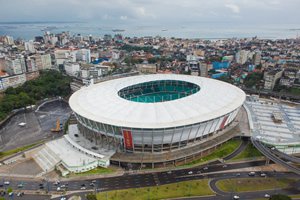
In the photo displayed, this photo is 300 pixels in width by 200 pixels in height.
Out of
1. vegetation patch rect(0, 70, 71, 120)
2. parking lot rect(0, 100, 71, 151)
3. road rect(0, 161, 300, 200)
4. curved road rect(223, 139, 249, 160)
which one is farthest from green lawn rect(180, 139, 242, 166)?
vegetation patch rect(0, 70, 71, 120)

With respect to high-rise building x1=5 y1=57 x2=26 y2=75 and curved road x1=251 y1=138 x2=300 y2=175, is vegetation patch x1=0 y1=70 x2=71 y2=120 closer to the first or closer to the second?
high-rise building x1=5 y1=57 x2=26 y2=75

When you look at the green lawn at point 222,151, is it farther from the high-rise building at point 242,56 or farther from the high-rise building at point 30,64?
the high-rise building at point 30,64

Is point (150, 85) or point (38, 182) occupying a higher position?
point (150, 85)

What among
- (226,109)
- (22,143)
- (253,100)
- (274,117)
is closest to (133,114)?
(226,109)

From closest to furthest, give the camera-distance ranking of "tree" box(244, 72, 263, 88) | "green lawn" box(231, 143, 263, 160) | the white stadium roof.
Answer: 1. the white stadium roof
2. "green lawn" box(231, 143, 263, 160)
3. "tree" box(244, 72, 263, 88)

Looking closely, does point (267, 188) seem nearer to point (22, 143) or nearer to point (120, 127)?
point (120, 127)

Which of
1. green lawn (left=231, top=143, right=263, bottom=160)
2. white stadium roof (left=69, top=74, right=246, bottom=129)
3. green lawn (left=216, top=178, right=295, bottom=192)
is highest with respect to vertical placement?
white stadium roof (left=69, top=74, right=246, bottom=129)
